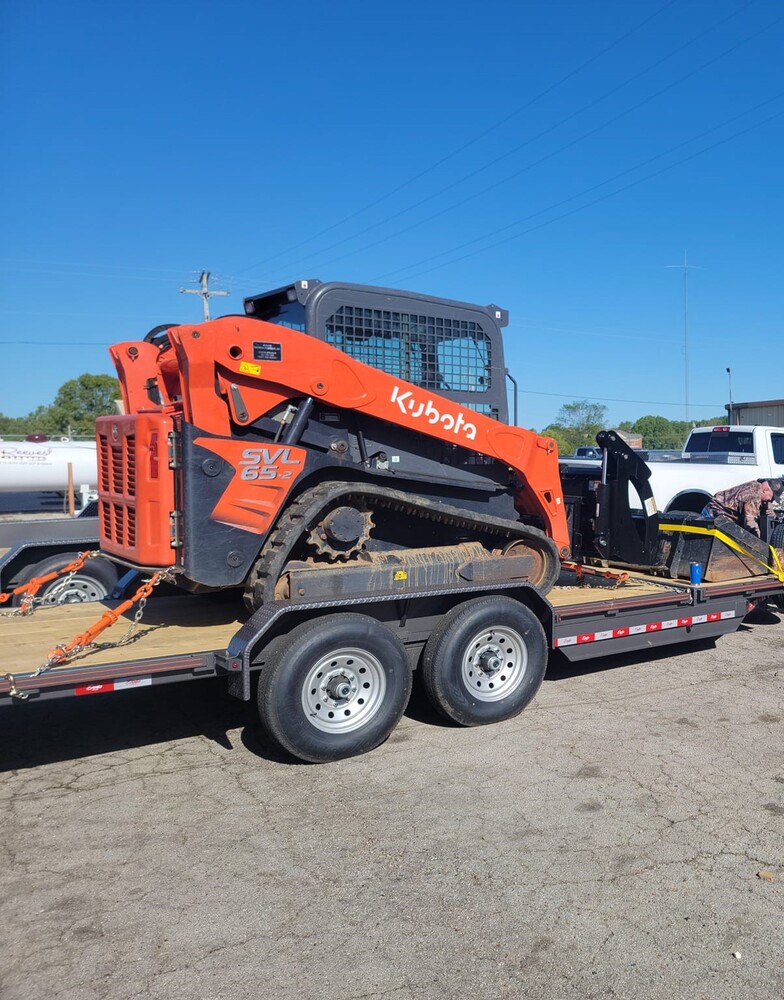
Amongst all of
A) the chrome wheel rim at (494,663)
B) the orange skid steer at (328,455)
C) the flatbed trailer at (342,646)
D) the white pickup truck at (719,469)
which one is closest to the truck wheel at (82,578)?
the flatbed trailer at (342,646)

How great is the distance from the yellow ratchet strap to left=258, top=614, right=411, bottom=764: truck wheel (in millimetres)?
3917

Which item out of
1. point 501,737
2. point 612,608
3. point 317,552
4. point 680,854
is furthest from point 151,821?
point 612,608

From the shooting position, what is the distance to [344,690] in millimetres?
5398

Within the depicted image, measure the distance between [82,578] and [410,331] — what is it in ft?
13.5

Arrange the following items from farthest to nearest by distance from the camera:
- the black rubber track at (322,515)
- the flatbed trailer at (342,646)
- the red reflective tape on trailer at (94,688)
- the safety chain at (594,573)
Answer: the safety chain at (594,573)
the black rubber track at (322,515)
the flatbed trailer at (342,646)
the red reflective tape on trailer at (94,688)

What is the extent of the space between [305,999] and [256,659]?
230 cm

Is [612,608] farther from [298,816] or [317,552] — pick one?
[298,816]

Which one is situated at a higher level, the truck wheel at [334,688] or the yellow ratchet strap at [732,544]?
the yellow ratchet strap at [732,544]

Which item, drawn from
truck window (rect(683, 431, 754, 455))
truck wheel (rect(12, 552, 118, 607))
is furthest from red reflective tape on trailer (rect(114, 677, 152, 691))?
truck window (rect(683, 431, 754, 455))

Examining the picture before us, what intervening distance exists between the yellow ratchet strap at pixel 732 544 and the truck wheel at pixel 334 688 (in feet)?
12.8

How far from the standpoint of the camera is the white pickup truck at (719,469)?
12.4 meters

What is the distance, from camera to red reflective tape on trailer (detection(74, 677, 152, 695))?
15.6ft

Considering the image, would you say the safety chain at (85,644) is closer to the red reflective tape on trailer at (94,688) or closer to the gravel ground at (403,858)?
the red reflective tape on trailer at (94,688)

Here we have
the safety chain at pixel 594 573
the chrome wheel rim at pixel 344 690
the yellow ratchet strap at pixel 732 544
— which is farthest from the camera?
the yellow ratchet strap at pixel 732 544
